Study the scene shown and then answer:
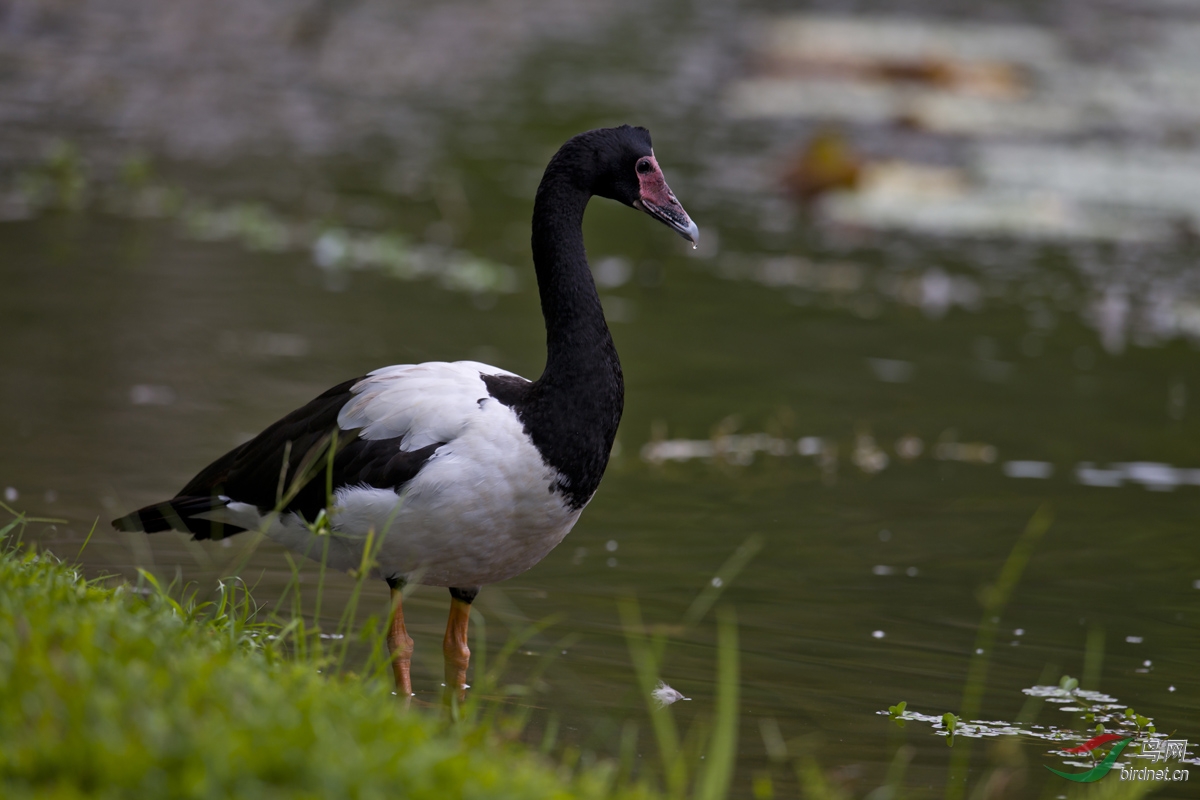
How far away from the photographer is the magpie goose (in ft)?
17.1

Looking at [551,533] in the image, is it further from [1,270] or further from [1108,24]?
[1108,24]

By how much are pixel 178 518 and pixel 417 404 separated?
1.02m

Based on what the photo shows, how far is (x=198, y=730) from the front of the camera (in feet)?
10.6

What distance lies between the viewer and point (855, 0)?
3406 cm

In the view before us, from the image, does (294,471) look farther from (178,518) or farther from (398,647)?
(398,647)

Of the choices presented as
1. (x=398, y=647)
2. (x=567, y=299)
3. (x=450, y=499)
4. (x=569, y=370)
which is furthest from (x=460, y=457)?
(x=567, y=299)

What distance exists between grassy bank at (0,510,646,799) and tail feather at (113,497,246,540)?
1452 millimetres

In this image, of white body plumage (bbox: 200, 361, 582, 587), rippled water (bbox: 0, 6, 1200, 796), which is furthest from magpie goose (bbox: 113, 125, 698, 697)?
rippled water (bbox: 0, 6, 1200, 796)

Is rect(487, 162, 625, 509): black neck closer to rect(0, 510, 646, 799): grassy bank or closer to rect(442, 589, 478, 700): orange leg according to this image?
rect(442, 589, 478, 700): orange leg

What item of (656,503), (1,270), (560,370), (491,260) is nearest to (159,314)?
(1,270)

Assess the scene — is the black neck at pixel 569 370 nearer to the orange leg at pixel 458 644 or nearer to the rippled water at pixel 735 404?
the orange leg at pixel 458 644

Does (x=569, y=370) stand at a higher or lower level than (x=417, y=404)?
higher

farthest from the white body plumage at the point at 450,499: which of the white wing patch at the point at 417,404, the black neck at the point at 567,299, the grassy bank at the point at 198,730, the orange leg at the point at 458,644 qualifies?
the grassy bank at the point at 198,730

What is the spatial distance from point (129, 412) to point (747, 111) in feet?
49.5
